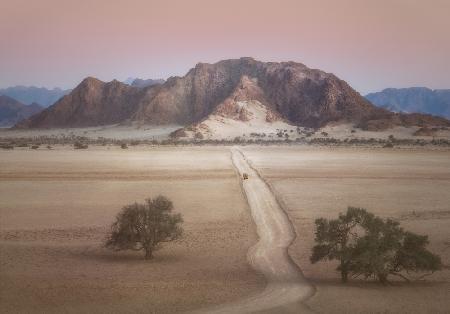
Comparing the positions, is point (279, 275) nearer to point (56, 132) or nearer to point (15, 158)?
point (15, 158)

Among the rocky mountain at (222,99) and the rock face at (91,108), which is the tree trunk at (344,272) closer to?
the rocky mountain at (222,99)

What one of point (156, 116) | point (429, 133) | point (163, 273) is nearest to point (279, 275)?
point (163, 273)

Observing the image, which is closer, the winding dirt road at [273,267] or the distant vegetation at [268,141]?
the winding dirt road at [273,267]

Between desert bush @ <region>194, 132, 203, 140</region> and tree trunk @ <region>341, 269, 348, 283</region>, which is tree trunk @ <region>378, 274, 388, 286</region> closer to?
tree trunk @ <region>341, 269, 348, 283</region>

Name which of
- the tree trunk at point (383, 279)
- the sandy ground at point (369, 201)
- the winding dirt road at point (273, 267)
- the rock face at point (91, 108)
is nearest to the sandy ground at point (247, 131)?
the rock face at point (91, 108)

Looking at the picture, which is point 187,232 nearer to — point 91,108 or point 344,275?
point 344,275

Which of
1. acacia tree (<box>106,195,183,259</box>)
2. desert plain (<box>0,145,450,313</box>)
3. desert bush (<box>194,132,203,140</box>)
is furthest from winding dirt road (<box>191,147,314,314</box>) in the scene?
desert bush (<box>194,132,203,140</box>)
